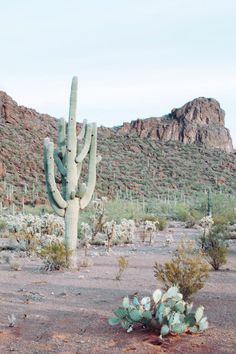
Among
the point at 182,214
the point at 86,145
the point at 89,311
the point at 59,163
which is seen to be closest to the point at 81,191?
the point at 59,163

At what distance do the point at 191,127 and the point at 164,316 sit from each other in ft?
214

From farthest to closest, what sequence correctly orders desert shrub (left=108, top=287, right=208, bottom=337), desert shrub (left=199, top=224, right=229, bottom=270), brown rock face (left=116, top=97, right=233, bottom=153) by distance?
brown rock face (left=116, top=97, right=233, bottom=153), desert shrub (left=199, top=224, right=229, bottom=270), desert shrub (left=108, top=287, right=208, bottom=337)

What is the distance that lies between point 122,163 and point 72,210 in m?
42.0

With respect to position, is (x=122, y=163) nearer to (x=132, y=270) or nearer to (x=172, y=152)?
(x=172, y=152)

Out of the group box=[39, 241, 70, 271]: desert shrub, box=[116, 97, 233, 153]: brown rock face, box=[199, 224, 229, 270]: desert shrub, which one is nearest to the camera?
box=[199, 224, 229, 270]: desert shrub

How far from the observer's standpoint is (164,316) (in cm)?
696

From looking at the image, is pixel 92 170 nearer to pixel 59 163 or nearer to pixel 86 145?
pixel 86 145

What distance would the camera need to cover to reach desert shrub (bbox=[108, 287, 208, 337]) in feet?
22.6

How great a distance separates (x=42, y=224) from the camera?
19062mm

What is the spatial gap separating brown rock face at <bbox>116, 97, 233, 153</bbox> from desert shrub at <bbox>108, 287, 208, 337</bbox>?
60.5 m

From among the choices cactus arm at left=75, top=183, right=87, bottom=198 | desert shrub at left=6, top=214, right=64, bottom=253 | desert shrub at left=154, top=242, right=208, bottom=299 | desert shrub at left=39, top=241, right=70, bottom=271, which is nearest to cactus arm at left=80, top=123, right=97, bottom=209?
cactus arm at left=75, top=183, right=87, bottom=198

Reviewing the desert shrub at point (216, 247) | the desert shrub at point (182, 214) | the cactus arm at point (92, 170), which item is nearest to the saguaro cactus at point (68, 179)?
the cactus arm at point (92, 170)

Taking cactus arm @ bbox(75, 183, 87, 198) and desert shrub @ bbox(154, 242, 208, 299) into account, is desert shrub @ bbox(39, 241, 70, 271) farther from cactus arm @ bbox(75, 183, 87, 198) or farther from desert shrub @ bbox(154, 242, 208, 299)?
desert shrub @ bbox(154, 242, 208, 299)

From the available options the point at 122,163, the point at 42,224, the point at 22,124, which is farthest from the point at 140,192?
the point at 42,224
